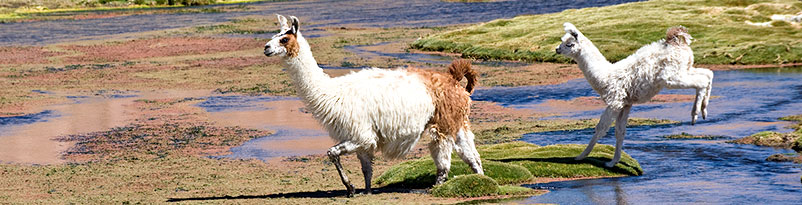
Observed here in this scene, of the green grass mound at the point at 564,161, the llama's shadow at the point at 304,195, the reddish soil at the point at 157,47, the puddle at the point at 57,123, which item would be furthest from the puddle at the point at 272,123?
the reddish soil at the point at 157,47

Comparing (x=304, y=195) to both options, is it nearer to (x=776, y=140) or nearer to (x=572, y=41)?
(x=572, y=41)

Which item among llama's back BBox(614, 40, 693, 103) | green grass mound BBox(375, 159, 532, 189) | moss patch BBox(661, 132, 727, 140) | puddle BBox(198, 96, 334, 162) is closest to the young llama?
green grass mound BBox(375, 159, 532, 189)

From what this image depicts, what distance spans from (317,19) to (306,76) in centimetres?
6636

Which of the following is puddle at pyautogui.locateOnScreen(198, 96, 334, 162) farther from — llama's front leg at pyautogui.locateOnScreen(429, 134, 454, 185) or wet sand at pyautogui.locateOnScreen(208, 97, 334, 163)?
llama's front leg at pyautogui.locateOnScreen(429, 134, 454, 185)

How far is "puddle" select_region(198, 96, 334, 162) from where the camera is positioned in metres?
18.2

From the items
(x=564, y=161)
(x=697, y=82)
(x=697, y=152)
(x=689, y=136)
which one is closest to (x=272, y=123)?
(x=689, y=136)

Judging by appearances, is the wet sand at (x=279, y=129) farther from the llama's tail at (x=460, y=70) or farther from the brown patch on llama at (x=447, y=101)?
the brown patch on llama at (x=447, y=101)

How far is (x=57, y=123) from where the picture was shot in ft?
77.7

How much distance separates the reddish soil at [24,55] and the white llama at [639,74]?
1380 inches

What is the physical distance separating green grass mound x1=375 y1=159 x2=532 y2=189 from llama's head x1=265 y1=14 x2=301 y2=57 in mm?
2782

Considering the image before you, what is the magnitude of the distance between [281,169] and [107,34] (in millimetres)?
50969

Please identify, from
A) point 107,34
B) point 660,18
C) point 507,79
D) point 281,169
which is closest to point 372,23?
point 107,34

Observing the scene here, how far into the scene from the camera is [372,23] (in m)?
68.9

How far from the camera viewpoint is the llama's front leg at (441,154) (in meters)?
11.8
